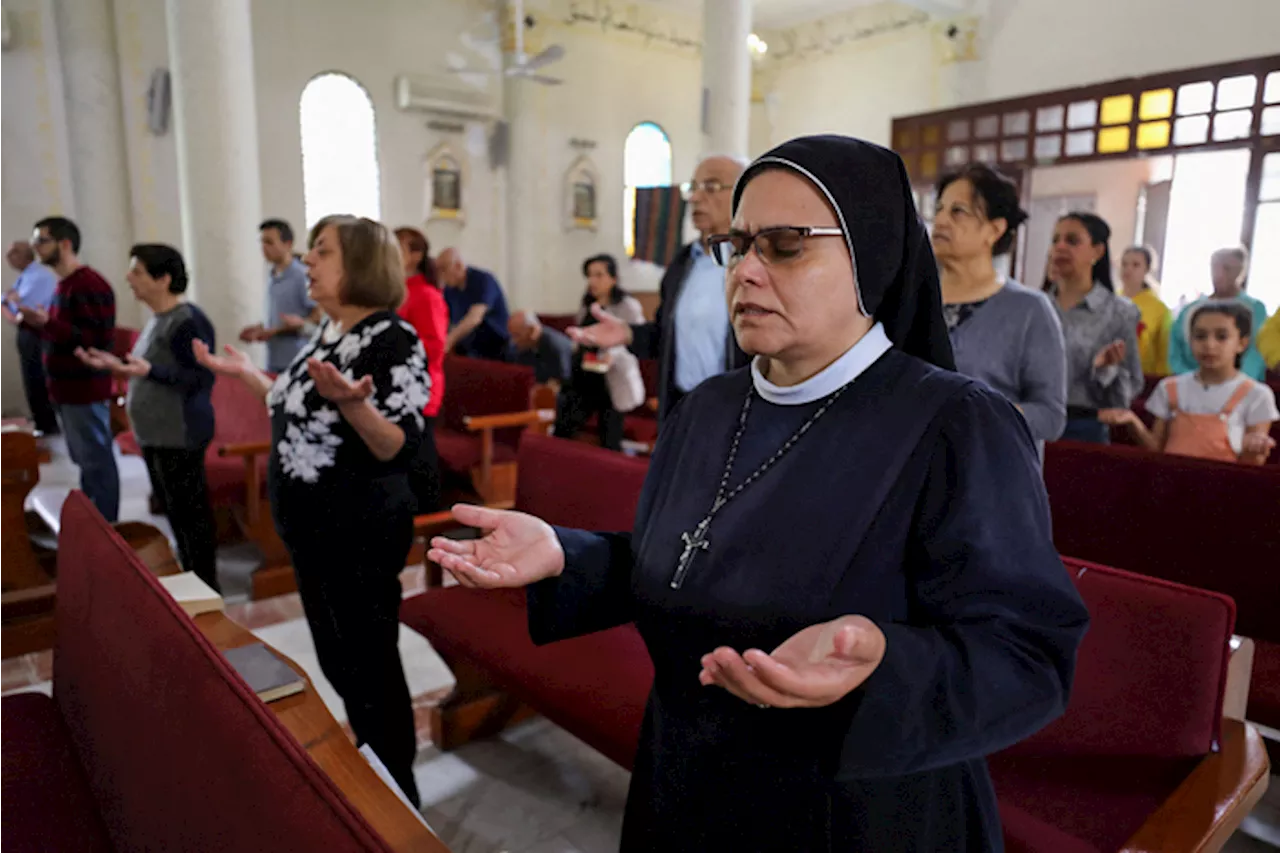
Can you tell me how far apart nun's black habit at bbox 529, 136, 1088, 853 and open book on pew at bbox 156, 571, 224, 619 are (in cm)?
124

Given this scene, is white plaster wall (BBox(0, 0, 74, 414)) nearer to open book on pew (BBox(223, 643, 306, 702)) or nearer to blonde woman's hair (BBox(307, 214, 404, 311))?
blonde woman's hair (BBox(307, 214, 404, 311))

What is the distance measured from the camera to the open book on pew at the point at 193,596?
84.5 inches

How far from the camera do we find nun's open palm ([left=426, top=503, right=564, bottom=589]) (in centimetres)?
123

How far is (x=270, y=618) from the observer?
3.97 metres

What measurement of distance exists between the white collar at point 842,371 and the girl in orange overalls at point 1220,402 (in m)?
2.64

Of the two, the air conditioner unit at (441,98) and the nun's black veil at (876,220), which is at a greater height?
the air conditioner unit at (441,98)

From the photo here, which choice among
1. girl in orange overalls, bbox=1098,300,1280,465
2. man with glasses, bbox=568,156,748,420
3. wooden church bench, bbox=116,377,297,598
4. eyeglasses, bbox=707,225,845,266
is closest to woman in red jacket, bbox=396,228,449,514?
man with glasses, bbox=568,156,748,420

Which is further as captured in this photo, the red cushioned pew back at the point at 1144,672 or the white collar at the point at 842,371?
the red cushioned pew back at the point at 1144,672

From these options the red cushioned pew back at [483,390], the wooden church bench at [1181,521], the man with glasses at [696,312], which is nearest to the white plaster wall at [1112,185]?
the red cushioned pew back at [483,390]

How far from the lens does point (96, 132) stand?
8.73 meters

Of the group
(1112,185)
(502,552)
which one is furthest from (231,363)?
(1112,185)

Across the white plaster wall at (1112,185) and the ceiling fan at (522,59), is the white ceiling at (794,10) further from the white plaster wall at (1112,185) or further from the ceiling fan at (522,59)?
the white plaster wall at (1112,185)

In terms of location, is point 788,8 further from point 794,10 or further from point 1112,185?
point 1112,185

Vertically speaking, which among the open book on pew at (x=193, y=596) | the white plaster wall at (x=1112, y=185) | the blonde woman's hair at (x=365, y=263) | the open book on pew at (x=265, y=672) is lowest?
the open book on pew at (x=193, y=596)
